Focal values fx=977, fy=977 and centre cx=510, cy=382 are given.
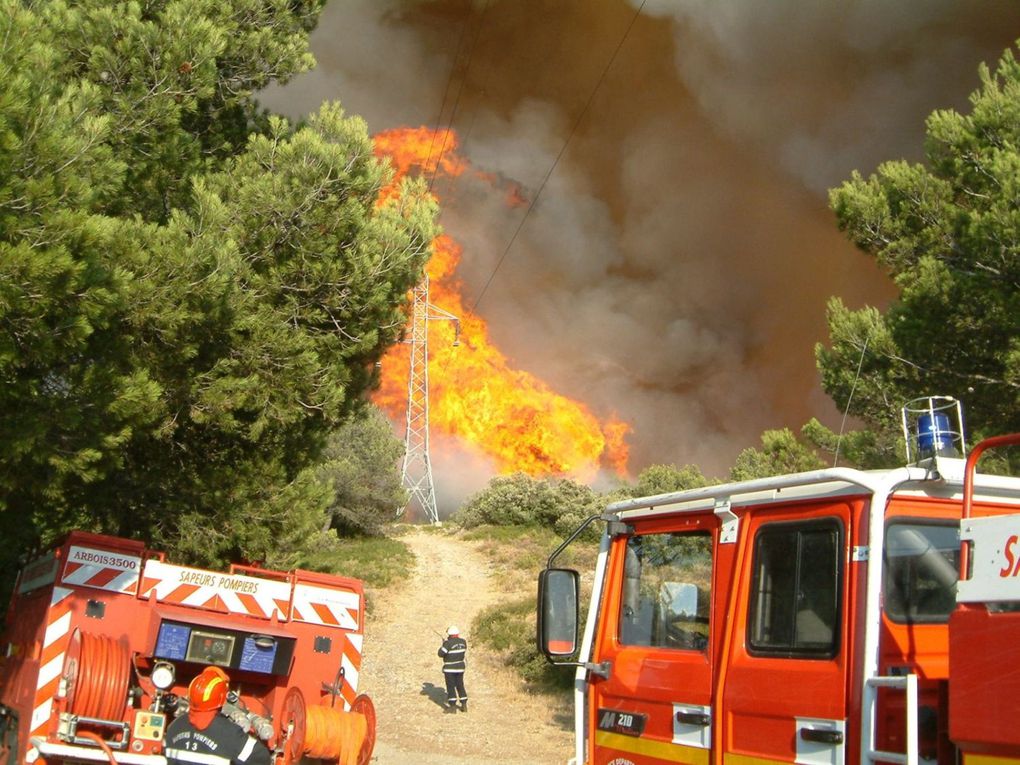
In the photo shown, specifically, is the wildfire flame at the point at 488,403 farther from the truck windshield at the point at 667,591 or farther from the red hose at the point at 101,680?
the truck windshield at the point at 667,591

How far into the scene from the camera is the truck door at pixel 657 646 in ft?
13.6

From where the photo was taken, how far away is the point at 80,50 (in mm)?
9477

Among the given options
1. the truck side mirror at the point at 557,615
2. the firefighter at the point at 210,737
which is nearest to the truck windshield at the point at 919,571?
the truck side mirror at the point at 557,615

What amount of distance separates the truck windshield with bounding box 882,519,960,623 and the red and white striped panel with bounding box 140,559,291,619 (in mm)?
5174

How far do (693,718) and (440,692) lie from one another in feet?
52.4

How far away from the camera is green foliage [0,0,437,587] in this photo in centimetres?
719

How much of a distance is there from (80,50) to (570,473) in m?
41.6

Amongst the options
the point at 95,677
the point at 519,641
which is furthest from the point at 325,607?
the point at 519,641

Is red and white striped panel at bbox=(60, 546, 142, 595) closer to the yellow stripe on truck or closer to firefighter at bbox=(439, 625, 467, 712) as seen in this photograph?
the yellow stripe on truck

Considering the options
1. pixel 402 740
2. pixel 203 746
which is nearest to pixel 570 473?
pixel 402 740

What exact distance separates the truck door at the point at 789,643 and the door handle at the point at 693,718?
3.5 inches

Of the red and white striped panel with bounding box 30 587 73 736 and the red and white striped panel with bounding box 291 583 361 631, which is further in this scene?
the red and white striped panel with bounding box 291 583 361 631

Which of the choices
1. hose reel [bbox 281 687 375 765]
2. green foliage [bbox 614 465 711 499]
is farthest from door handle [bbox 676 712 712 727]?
green foliage [bbox 614 465 711 499]

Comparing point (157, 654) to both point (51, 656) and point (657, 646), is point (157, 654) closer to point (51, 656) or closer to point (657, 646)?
point (51, 656)
